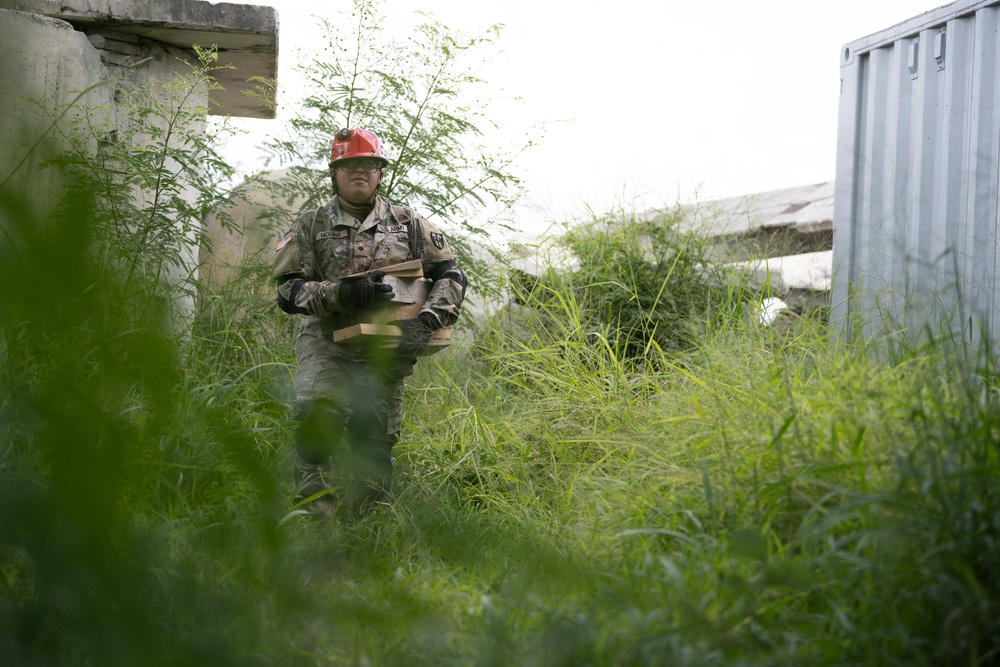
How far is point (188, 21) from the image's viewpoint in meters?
5.17

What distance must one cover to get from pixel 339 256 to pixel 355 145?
1.78 ft

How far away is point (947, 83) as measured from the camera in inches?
184

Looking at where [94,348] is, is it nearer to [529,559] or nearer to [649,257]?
[529,559]

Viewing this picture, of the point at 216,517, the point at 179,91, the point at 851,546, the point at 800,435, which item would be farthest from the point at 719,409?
the point at 179,91

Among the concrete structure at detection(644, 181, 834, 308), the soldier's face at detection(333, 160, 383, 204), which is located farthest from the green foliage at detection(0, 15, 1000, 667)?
the soldier's face at detection(333, 160, 383, 204)

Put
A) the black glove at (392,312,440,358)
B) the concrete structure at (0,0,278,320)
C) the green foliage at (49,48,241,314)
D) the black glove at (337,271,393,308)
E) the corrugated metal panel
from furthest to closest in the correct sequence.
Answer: the concrete structure at (0,0,278,320), the green foliage at (49,48,241,314), the corrugated metal panel, the black glove at (392,312,440,358), the black glove at (337,271,393,308)

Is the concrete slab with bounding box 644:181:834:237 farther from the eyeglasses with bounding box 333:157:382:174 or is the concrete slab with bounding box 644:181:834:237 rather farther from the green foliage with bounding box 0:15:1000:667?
the eyeglasses with bounding box 333:157:382:174

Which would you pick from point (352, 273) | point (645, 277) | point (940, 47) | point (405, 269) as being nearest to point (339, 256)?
point (352, 273)

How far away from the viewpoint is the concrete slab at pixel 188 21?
500 centimetres

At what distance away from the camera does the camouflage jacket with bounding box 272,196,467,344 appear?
4113mm

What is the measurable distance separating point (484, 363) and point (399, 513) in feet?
6.18

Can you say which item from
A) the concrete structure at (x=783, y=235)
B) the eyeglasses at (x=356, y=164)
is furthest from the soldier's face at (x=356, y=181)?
the concrete structure at (x=783, y=235)

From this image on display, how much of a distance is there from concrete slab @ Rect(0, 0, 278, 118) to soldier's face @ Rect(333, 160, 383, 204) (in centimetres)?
168

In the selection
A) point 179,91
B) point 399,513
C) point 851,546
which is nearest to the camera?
point 851,546
